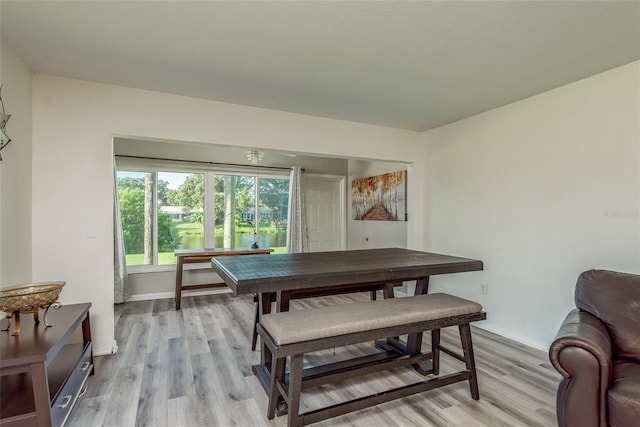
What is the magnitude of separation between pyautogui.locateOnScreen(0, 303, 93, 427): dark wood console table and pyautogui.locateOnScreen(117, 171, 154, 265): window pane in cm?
258

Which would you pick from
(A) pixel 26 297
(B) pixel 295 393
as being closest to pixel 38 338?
(A) pixel 26 297

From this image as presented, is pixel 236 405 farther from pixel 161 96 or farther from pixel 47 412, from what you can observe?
pixel 161 96

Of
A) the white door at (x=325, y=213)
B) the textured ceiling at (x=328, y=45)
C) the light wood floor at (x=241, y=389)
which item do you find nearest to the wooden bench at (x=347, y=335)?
the light wood floor at (x=241, y=389)

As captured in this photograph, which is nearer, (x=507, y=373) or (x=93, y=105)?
(x=507, y=373)

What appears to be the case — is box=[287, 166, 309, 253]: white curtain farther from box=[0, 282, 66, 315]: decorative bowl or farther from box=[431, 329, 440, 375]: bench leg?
box=[0, 282, 66, 315]: decorative bowl

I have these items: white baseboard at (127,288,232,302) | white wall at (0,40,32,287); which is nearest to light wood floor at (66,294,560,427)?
white wall at (0,40,32,287)

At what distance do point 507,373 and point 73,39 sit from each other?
3886 mm

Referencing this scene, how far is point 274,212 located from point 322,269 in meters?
3.57

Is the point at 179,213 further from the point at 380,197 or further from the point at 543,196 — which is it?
the point at 543,196

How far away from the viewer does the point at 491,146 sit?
336 centimetres

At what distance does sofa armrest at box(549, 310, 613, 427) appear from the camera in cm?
146

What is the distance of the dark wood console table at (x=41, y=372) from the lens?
1464 millimetres

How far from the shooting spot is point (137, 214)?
4.57m

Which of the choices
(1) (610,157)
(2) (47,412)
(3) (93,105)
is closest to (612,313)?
(1) (610,157)
